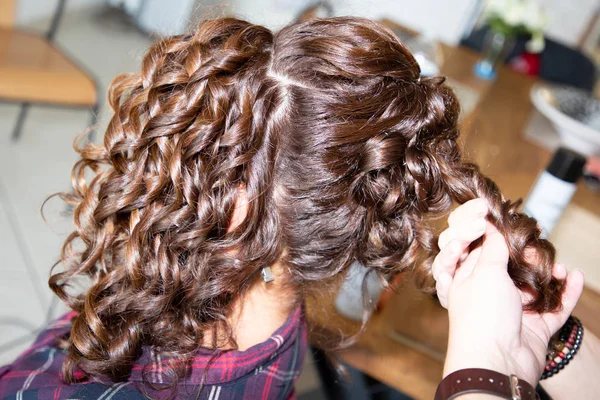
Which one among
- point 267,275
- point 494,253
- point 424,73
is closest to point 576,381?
point 494,253

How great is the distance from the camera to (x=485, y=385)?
0.59 m

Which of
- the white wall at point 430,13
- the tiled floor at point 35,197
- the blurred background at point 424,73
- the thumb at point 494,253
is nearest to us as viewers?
the thumb at point 494,253

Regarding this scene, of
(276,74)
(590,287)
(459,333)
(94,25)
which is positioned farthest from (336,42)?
(94,25)

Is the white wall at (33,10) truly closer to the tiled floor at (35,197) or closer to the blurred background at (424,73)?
the blurred background at (424,73)

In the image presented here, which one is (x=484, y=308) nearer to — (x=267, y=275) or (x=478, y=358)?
(x=478, y=358)

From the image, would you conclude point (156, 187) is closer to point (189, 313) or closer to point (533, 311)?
point (189, 313)

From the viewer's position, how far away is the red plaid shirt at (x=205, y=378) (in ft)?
2.84

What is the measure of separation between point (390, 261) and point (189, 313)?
0.34 metres

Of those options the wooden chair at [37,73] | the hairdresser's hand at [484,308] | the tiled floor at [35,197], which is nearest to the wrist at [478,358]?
the hairdresser's hand at [484,308]

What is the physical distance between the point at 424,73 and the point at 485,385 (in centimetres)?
103

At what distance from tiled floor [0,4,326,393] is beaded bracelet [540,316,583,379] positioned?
1.17 meters

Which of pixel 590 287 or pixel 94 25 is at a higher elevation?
pixel 590 287

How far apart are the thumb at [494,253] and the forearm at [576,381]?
0.30m

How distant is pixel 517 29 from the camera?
2.70m
